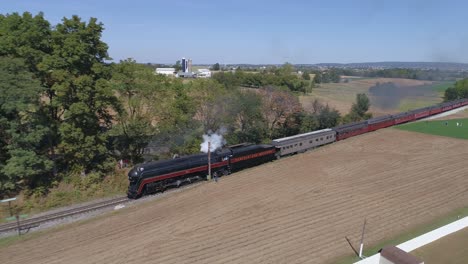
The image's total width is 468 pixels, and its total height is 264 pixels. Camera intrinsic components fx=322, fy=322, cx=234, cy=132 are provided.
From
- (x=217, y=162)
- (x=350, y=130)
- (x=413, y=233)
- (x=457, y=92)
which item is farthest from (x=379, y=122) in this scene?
(x=457, y=92)

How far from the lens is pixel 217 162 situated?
2747 cm

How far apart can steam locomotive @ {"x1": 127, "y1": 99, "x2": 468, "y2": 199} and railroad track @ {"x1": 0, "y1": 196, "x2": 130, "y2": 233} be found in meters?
1.50

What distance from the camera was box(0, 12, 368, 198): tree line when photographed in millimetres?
24156

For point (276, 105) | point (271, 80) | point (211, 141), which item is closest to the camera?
point (211, 141)

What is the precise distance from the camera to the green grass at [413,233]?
1655 cm

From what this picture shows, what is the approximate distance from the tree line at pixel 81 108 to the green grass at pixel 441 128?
25.8 metres

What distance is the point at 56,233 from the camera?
1973cm

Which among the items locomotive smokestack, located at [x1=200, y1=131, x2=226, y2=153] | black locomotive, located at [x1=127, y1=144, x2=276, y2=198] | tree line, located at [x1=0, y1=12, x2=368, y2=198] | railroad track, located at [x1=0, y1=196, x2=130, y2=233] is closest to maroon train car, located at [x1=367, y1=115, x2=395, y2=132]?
tree line, located at [x1=0, y1=12, x2=368, y2=198]

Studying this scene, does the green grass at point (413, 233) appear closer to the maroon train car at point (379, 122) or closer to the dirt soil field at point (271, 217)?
the dirt soil field at point (271, 217)

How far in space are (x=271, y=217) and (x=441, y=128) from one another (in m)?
40.3

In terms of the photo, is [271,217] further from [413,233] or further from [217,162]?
[217,162]

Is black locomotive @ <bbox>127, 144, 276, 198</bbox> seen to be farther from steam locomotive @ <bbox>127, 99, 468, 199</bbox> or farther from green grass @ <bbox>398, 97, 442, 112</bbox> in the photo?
green grass @ <bbox>398, 97, 442, 112</bbox>

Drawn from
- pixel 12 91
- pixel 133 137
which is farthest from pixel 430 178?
pixel 12 91

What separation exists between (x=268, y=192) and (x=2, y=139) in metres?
22.0
